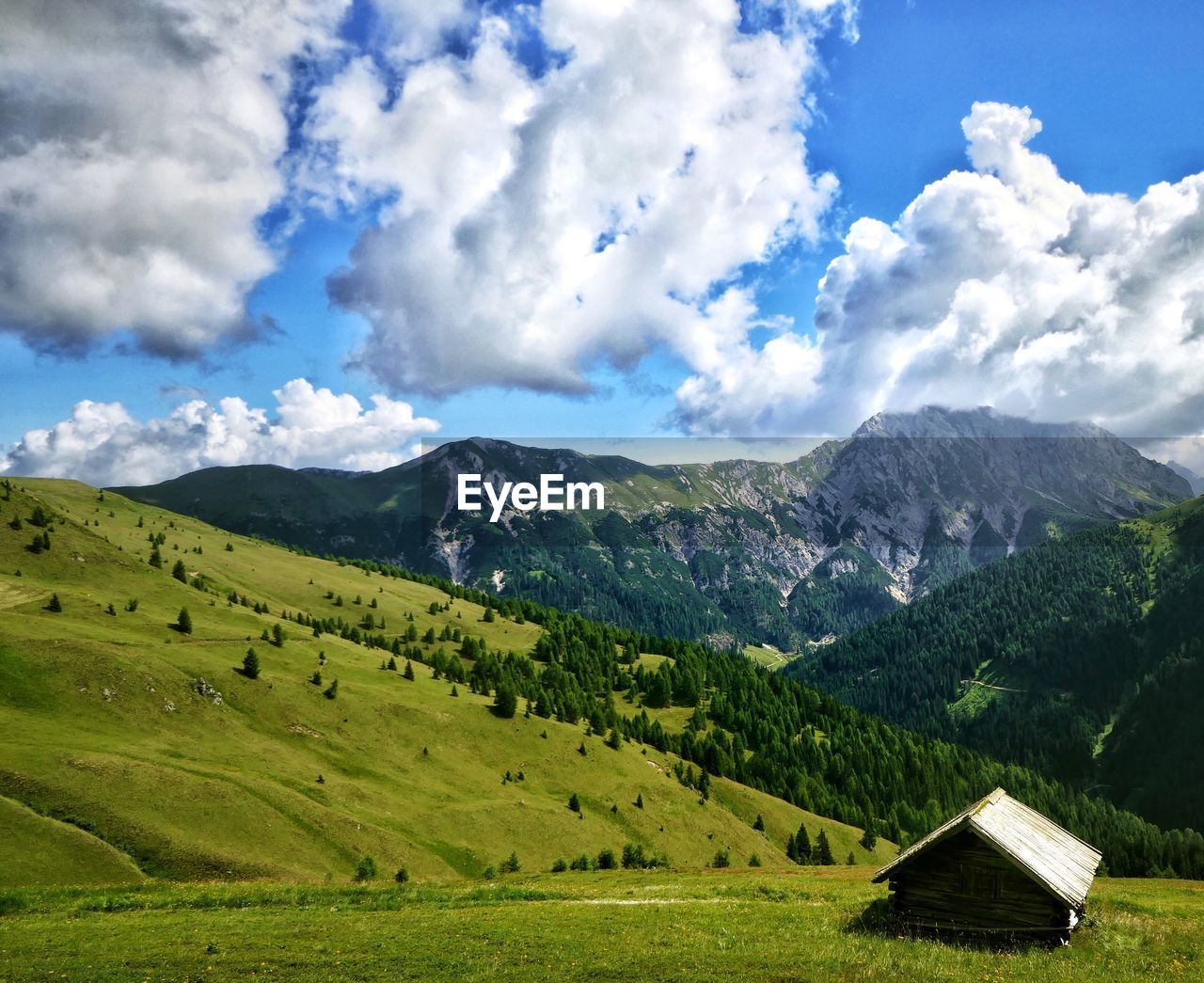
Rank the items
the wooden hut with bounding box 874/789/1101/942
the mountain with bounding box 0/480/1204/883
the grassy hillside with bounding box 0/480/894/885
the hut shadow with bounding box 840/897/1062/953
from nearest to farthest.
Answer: the hut shadow with bounding box 840/897/1062/953
the wooden hut with bounding box 874/789/1101/942
the grassy hillside with bounding box 0/480/894/885
the mountain with bounding box 0/480/1204/883

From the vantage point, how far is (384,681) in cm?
14725

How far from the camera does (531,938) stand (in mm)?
30375

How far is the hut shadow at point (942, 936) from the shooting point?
28812mm

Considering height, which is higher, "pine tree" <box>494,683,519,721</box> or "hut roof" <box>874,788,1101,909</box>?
"hut roof" <box>874,788,1101,909</box>

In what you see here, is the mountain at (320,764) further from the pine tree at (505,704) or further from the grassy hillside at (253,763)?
the pine tree at (505,704)

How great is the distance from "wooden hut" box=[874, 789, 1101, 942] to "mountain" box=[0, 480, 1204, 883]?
57440mm

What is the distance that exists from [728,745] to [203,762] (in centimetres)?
14345

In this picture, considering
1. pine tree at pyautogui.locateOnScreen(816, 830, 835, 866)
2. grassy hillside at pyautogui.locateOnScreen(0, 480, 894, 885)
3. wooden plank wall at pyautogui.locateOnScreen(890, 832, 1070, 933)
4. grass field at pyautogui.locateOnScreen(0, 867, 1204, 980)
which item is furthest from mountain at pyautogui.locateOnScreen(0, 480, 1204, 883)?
wooden plank wall at pyautogui.locateOnScreen(890, 832, 1070, 933)

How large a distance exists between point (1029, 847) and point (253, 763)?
87.6 m

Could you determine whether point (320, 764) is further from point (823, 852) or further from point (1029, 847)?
point (823, 852)

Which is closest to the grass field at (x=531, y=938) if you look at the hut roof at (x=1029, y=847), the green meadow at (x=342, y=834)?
the green meadow at (x=342, y=834)

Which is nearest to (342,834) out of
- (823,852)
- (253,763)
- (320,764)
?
(253,763)

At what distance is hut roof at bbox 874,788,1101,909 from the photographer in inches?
1186

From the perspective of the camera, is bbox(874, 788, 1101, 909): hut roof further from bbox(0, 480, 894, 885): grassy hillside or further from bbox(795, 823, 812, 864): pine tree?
bbox(795, 823, 812, 864): pine tree
